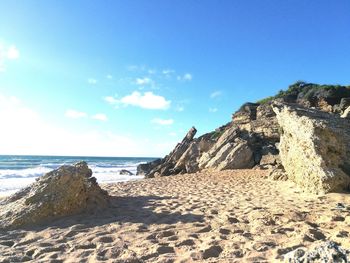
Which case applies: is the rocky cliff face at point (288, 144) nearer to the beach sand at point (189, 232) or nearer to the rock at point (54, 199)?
the beach sand at point (189, 232)

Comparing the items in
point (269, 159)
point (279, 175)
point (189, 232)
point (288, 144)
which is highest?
point (288, 144)

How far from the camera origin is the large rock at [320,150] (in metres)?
9.69

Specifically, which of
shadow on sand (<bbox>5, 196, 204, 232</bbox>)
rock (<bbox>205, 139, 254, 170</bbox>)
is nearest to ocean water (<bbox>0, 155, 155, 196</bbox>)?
rock (<bbox>205, 139, 254, 170</bbox>)

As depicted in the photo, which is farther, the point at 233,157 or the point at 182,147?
the point at 182,147

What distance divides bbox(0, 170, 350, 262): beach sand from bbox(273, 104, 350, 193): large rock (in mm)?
648

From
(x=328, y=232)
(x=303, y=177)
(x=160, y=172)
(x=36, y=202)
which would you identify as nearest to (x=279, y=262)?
(x=328, y=232)

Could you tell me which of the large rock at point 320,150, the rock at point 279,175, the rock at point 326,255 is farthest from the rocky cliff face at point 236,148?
the rock at point 326,255

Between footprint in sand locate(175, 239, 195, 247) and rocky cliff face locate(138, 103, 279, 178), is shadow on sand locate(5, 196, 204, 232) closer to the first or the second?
footprint in sand locate(175, 239, 195, 247)

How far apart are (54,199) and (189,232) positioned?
3.86 meters

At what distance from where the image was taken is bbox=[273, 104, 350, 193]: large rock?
31.8 feet

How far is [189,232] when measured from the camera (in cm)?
632

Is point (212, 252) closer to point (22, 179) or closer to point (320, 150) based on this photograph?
point (320, 150)

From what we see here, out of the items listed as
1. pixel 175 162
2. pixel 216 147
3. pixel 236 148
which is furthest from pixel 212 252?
pixel 175 162

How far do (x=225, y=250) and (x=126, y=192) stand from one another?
800cm
